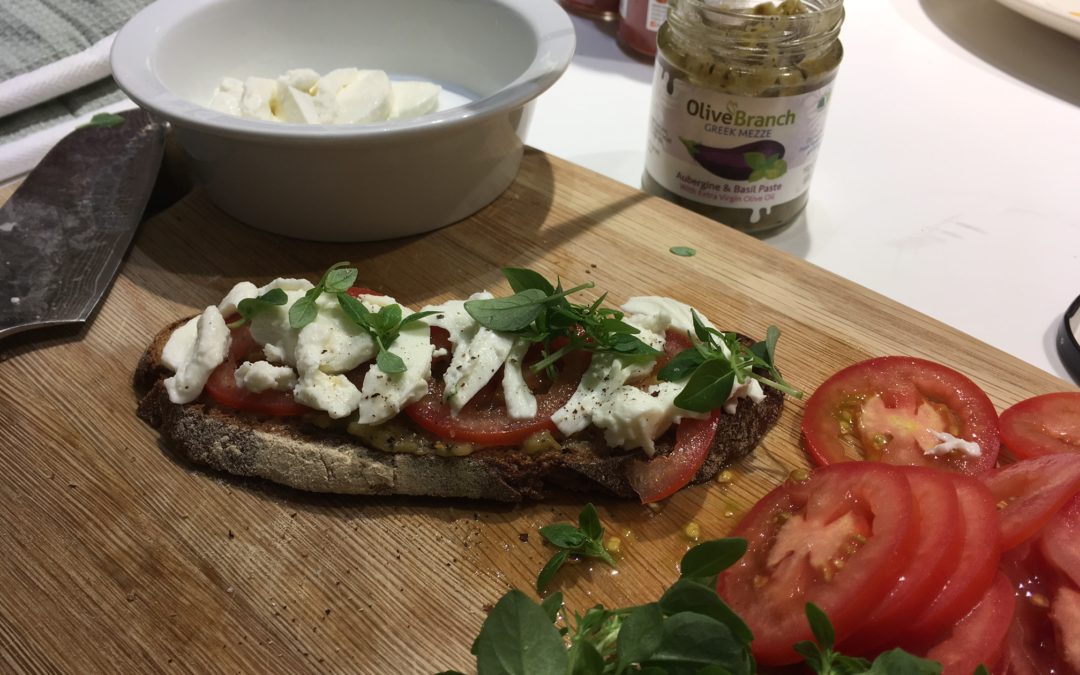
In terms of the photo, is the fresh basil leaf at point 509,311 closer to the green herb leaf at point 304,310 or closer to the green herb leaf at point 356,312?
the green herb leaf at point 356,312

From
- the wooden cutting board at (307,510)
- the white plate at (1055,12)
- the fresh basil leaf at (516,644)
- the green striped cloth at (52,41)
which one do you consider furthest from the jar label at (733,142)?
the green striped cloth at (52,41)

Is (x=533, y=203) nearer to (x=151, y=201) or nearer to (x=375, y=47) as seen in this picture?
(x=375, y=47)

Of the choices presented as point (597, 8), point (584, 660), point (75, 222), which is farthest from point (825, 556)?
point (597, 8)

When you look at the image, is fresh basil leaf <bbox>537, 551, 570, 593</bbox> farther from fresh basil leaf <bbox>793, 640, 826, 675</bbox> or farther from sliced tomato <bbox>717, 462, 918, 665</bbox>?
fresh basil leaf <bbox>793, 640, 826, 675</bbox>

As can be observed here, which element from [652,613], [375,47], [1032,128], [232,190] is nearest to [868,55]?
[1032,128]

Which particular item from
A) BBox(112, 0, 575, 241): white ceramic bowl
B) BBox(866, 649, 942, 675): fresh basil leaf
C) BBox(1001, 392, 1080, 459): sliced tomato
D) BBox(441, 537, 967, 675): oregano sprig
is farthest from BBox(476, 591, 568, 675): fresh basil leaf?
BBox(112, 0, 575, 241): white ceramic bowl
